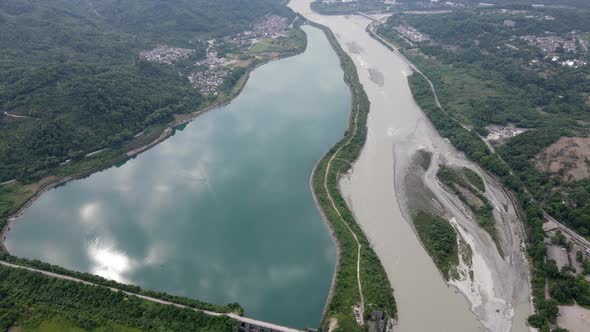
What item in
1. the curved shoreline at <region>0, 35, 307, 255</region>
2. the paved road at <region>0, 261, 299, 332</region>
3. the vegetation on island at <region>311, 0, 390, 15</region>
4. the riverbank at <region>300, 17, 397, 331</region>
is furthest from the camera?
the vegetation on island at <region>311, 0, 390, 15</region>

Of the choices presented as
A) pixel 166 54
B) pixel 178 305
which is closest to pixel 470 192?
pixel 178 305

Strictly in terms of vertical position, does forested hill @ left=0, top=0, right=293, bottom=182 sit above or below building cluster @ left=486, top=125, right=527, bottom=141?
below

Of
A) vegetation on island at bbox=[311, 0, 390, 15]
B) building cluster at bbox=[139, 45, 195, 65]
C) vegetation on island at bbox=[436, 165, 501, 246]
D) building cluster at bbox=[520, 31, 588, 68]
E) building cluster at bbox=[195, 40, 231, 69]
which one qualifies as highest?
building cluster at bbox=[520, 31, 588, 68]

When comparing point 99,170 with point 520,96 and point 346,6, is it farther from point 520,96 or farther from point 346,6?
point 346,6

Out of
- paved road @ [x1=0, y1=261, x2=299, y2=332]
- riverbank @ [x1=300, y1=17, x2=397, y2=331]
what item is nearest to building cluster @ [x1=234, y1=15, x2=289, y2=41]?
riverbank @ [x1=300, y1=17, x2=397, y2=331]

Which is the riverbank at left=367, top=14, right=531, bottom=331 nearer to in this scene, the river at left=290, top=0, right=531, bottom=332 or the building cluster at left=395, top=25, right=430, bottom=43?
the river at left=290, top=0, right=531, bottom=332

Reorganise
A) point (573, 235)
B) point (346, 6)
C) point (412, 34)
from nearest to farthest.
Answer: point (573, 235) → point (412, 34) → point (346, 6)

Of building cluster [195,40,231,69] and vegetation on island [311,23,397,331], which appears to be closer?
vegetation on island [311,23,397,331]
